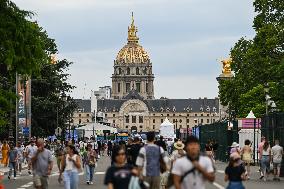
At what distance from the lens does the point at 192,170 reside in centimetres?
1370

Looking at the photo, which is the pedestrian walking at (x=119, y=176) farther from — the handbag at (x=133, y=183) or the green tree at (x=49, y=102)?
the green tree at (x=49, y=102)

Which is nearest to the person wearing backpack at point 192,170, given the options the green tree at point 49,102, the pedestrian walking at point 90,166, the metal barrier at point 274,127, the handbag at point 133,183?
the handbag at point 133,183

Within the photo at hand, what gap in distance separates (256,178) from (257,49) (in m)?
37.2

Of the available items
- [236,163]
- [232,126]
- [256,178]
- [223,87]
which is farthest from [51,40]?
[236,163]

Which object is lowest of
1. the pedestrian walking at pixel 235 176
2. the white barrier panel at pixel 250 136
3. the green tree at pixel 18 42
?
the pedestrian walking at pixel 235 176

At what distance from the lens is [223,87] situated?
281 feet

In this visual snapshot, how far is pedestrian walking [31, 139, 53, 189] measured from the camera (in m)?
22.1

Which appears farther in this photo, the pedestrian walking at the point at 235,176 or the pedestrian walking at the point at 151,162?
the pedestrian walking at the point at 151,162

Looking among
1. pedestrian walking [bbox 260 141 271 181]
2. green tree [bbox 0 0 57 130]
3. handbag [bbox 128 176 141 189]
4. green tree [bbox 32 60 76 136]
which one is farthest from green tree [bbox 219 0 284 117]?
handbag [bbox 128 176 141 189]

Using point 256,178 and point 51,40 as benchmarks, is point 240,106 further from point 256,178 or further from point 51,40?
point 256,178

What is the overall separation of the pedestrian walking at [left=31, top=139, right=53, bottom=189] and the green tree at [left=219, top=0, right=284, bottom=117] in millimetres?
44233

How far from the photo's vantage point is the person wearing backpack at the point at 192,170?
44.9 ft

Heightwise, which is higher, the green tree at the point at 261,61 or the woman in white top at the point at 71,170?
the green tree at the point at 261,61

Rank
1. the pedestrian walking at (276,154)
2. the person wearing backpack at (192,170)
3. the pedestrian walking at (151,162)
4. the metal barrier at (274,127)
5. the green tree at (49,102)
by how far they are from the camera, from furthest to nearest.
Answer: the green tree at (49,102)
the metal barrier at (274,127)
the pedestrian walking at (276,154)
the pedestrian walking at (151,162)
the person wearing backpack at (192,170)
